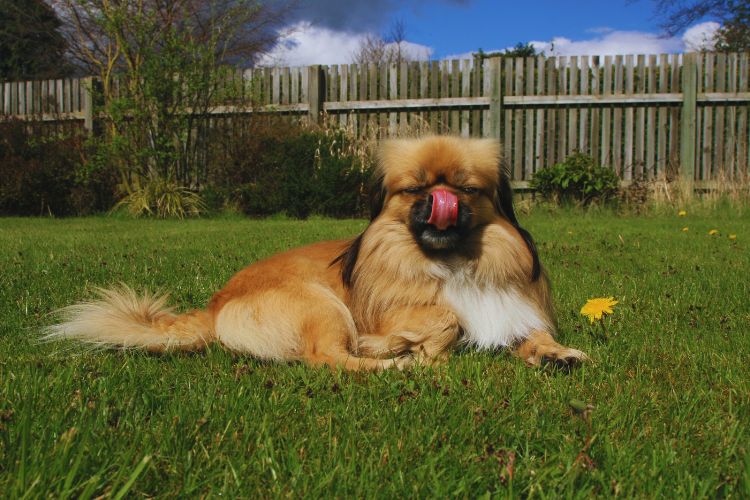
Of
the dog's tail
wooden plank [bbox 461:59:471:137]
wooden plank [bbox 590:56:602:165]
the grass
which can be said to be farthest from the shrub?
the dog's tail

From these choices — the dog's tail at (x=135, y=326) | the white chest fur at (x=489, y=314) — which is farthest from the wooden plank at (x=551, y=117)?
the dog's tail at (x=135, y=326)

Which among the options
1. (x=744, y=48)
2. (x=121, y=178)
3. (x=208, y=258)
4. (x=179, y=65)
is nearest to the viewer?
(x=208, y=258)

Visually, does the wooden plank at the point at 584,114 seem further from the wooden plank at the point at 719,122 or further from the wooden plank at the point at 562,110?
the wooden plank at the point at 719,122

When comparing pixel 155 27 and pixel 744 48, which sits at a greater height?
pixel 744 48

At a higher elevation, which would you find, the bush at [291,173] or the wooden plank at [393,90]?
the wooden plank at [393,90]

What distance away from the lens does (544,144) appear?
12.1 meters

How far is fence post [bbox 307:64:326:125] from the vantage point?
1262 centimetres

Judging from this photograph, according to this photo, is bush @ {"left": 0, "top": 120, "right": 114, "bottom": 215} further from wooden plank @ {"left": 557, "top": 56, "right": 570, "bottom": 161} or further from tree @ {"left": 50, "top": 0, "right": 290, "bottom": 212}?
wooden plank @ {"left": 557, "top": 56, "right": 570, "bottom": 161}

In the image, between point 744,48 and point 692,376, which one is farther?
point 744,48

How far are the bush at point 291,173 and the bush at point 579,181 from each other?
10.8 feet

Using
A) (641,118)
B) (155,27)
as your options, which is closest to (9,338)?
(155,27)

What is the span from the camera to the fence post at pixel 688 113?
11.5m

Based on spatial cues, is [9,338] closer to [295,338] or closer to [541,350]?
[295,338]

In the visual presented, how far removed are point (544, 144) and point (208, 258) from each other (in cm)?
811
